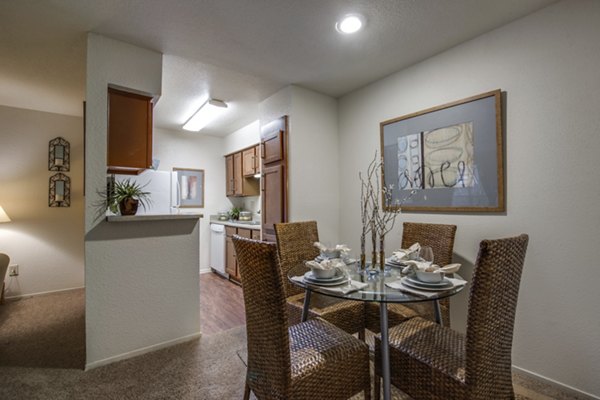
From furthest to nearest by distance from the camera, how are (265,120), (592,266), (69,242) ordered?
(69,242), (265,120), (592,266)

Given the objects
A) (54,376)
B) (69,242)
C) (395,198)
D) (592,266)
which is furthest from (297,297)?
(69,242)

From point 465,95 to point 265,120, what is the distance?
212 cm

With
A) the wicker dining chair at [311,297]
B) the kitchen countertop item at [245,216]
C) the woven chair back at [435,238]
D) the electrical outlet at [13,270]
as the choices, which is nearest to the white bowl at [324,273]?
the wicker dining chair at [311,297]

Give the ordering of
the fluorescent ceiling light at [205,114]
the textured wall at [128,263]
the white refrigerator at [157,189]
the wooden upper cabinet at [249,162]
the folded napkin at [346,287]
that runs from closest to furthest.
→ the folded napkin at [346,287] < the textured wall at [128,263] < the white refrigerator at [157,189] < the fluorescent ceiling light at [205,114] < the wooden upper cabinet at [249,162]

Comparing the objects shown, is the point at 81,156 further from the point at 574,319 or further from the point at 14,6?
the point at 574,319

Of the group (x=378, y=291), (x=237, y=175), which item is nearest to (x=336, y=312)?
(x=378, y=291)

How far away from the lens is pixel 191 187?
4773 millimetres

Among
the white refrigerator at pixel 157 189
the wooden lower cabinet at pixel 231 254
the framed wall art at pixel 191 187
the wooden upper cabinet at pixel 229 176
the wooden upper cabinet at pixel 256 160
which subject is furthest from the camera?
the wooden upper cabinet at pixel 229 176

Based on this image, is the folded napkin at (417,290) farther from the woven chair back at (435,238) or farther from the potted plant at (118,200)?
the potted plant at (118,200)

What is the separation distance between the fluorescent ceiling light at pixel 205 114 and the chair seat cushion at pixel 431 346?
3.10m

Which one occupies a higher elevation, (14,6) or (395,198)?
(14,6)

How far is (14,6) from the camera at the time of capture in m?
1.79

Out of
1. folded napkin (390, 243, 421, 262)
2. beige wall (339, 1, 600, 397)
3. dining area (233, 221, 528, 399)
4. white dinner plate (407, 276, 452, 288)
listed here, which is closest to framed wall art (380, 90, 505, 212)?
beige wall (339, 1, 600, 397)

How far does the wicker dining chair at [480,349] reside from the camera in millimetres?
1045
